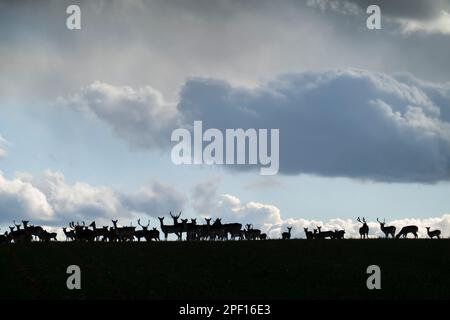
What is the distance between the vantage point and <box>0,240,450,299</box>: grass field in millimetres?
32562

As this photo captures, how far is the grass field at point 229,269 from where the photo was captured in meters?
32.6

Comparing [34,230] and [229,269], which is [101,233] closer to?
[34,230]

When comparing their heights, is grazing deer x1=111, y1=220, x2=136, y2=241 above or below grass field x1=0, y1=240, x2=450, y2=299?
above

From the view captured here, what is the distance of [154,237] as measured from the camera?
202 feet

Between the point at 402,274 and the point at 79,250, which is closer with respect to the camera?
the point at 402,274

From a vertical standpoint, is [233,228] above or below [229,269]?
above

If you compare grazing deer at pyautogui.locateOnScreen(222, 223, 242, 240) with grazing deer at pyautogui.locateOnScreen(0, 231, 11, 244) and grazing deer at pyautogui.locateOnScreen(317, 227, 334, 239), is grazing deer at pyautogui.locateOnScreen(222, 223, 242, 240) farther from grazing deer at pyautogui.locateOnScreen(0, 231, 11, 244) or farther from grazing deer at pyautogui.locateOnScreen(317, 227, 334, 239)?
grazing deer at pyautogui.locateOnScreen(0, 231, 11, 244)

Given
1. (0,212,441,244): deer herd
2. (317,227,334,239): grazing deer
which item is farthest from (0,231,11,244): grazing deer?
(317,227,334,239): grazing deer

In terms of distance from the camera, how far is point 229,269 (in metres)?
39.9

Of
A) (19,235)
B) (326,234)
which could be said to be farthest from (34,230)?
(326,234)
